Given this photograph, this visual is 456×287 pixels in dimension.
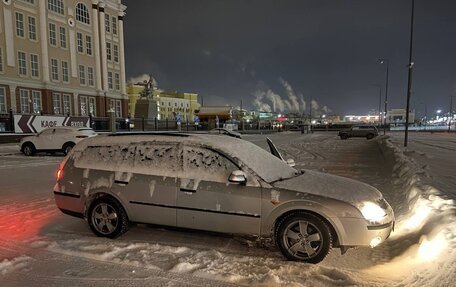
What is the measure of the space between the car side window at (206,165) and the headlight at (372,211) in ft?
5.53

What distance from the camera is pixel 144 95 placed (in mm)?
57812

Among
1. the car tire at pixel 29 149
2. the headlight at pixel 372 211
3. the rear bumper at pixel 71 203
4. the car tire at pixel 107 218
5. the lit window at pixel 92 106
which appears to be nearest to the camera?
the headlight at pixel 372 211

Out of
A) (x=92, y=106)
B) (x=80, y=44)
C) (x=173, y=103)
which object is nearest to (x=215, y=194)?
(x=92, y=106)

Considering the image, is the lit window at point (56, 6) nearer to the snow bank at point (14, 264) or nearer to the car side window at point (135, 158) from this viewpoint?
the car side window at point (135, 158)

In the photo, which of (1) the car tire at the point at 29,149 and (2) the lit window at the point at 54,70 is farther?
(2) the lit window at the point at 54,70

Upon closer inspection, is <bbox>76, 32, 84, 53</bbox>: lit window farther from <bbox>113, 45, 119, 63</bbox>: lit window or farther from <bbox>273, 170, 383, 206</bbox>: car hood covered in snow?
<bbox>273, 170, 383, 206</bbox>: car hood covered in snow

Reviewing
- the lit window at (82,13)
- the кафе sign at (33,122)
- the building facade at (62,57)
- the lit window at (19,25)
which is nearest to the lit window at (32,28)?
the building facade at (62,57)

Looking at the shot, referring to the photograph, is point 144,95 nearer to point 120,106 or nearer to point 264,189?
point 120,106

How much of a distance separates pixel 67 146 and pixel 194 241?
50.7ft

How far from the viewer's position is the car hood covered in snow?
4520mm

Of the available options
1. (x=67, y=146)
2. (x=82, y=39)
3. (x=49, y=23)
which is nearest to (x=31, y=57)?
(x=49, y=23)

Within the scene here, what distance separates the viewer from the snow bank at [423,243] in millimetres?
3789

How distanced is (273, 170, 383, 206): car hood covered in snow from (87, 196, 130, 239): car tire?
239cm

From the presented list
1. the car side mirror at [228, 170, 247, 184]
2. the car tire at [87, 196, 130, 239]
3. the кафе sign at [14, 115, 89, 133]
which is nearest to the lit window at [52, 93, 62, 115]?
the кафе sign at [14, 115, 89, 133]
